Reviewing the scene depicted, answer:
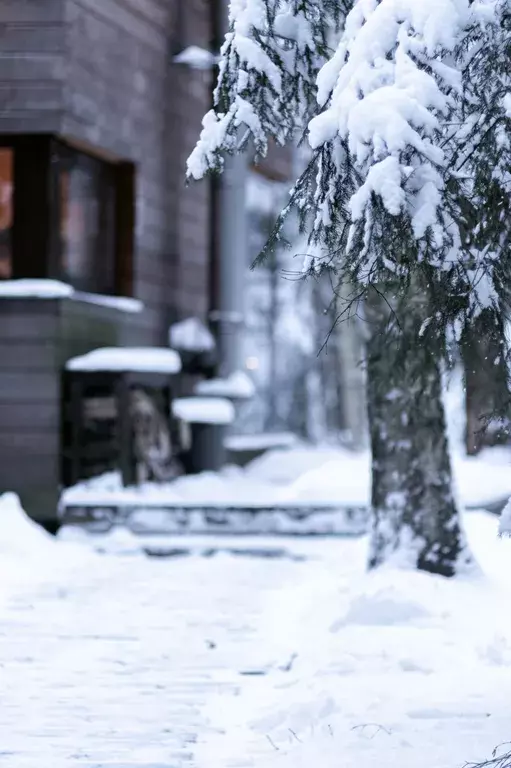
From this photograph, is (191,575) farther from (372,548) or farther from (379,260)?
(379,260)

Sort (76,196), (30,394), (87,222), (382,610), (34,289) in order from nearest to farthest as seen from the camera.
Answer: (382,610), (34,289), (30,394), (76,196), (87,222)

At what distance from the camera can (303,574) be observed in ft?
37.8

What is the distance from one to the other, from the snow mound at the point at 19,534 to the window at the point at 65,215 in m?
2.64

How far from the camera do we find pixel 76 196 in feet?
48.7

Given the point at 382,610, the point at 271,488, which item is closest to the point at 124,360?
the point at 271,488

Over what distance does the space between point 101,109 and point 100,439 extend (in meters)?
4.05

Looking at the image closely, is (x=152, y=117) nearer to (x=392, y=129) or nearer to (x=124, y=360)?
(x=124, y=360)

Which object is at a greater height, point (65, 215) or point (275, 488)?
point (65, 215)

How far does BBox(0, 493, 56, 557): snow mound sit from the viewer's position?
1248 cm

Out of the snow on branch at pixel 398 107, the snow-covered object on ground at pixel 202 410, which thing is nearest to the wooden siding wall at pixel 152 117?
the snow-covered object on ground at pixel 202 410

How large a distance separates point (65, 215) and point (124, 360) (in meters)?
1.87

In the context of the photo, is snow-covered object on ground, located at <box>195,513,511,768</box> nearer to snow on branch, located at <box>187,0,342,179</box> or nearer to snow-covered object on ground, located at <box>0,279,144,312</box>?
snow on branch, located at <box>187,0,342,179</box>

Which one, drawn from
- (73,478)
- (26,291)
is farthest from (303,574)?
(26,291)

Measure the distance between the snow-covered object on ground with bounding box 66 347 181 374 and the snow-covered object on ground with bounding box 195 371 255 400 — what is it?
2.54m
